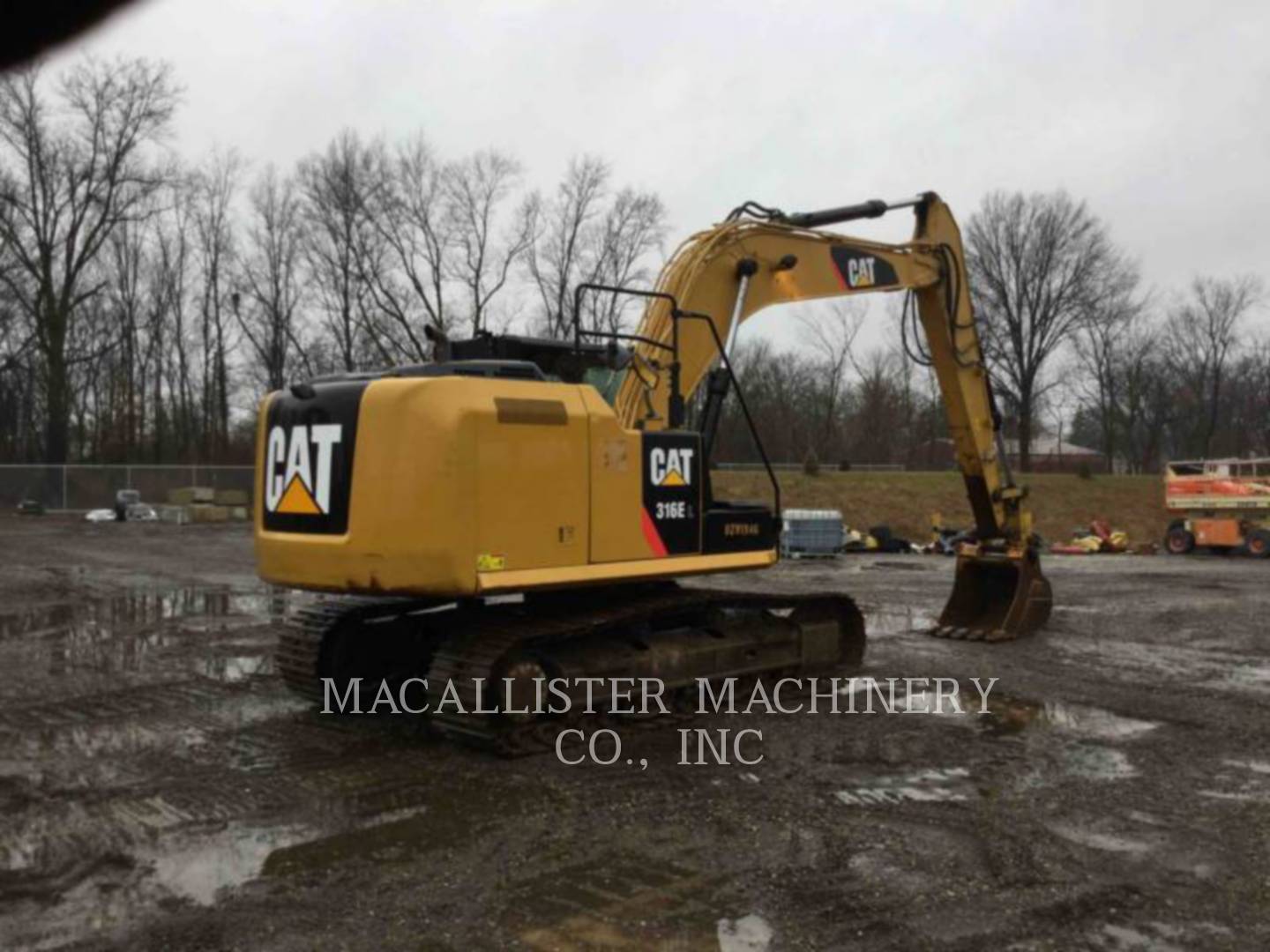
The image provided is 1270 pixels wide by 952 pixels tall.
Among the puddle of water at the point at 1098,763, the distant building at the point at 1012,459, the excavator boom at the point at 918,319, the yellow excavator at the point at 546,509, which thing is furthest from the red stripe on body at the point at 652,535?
the distant building at the point at 1012,459

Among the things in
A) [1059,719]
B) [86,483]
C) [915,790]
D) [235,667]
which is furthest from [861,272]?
[86,483]

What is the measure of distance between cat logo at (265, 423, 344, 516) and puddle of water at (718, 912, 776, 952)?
3.56 metres

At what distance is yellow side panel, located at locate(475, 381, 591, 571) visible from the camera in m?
6.34

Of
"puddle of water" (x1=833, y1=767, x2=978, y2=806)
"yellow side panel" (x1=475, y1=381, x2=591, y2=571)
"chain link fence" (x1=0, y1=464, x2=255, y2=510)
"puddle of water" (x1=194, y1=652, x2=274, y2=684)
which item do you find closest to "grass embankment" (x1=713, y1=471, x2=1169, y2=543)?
"chain link fence" (x1=0, y1=464, x2=255, y2=510)

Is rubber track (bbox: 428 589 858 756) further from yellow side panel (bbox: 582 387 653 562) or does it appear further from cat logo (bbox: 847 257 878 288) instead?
cat logo (bbox: 847 257 878 288)

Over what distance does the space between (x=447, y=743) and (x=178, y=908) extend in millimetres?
2647

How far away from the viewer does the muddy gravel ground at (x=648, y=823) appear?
4105mm

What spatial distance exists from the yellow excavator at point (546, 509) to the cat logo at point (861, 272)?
2 cm

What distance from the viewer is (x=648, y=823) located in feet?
17.4

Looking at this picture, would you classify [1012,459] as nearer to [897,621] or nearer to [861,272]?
[897,621]

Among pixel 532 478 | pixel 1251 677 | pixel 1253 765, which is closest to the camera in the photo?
pixel 1253 765

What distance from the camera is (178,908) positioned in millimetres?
4227

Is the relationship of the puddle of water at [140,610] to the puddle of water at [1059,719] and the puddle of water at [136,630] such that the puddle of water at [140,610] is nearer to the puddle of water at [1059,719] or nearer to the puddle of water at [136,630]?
the puddle of water at [136,630]

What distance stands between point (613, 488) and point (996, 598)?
5836 mm
